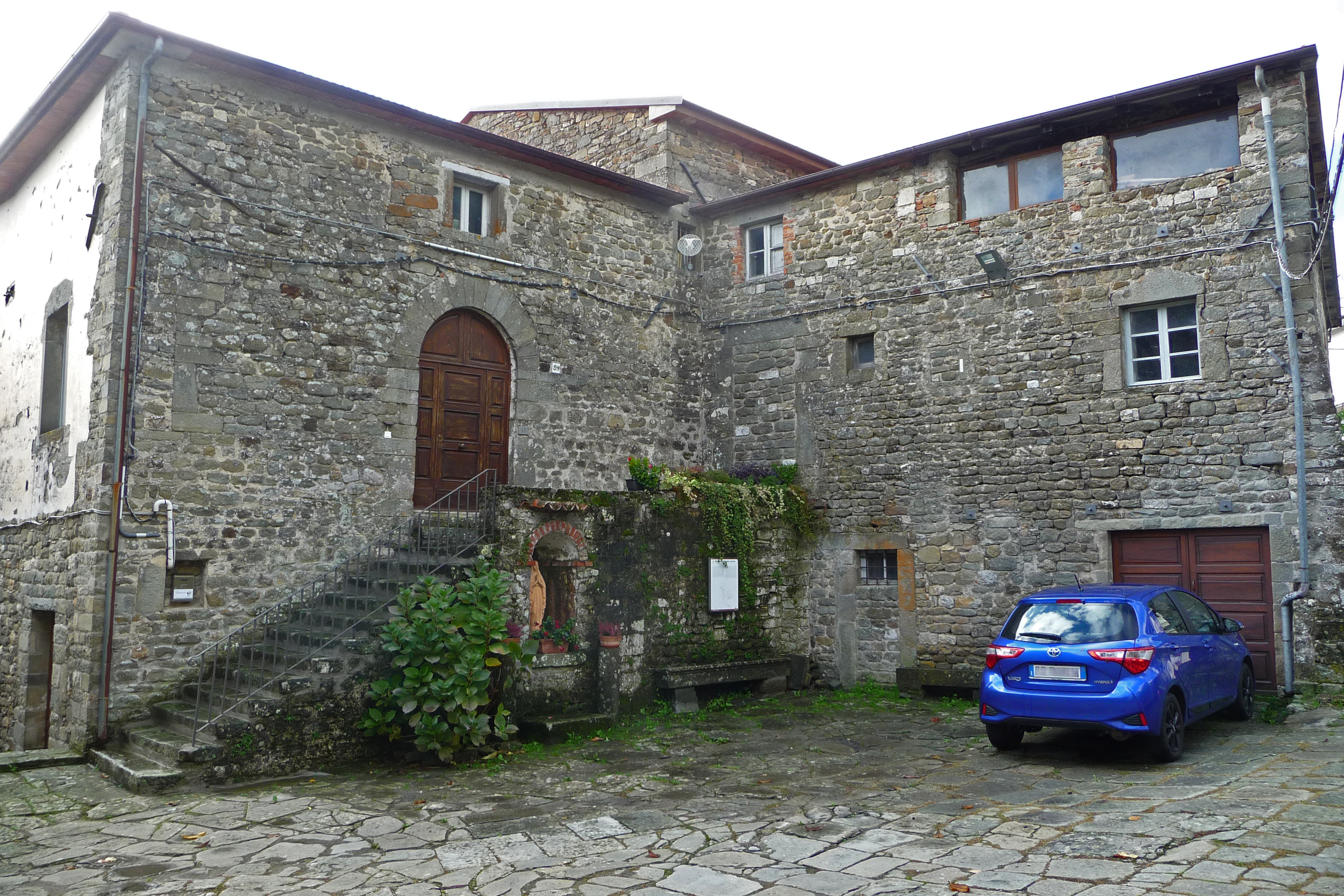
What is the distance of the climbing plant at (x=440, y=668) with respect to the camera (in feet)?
26.4

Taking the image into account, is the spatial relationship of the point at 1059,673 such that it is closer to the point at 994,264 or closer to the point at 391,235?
the point at 994,264

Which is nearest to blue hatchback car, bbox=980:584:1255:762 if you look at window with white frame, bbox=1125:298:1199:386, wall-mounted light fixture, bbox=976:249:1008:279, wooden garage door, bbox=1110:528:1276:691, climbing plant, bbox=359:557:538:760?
wooden garage door, bbox=1110:528:1276:691

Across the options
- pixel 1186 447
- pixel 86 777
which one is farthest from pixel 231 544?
pixel 1186 447

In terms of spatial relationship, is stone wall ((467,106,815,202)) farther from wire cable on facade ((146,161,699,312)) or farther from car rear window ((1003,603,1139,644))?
car rear window ((1003,603,1139,644))

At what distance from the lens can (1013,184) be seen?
11.4 meters

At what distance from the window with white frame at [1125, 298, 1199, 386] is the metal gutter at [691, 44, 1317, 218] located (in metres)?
2.22

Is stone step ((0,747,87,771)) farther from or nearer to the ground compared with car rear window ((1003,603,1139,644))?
nearer to the ground

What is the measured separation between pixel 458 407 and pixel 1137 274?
7.78m

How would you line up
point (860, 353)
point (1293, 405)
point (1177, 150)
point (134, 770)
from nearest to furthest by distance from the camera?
1. point (134, 770)
2. point (1293, 405)
3. point (1177, 150)
4. point (860, 353)

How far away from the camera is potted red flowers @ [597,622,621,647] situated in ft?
31.6

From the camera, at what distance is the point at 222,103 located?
9.69 meters

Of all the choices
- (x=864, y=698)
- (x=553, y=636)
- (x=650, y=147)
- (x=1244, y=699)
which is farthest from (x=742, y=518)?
(x=650, y=147)

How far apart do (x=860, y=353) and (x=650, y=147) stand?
4.73m

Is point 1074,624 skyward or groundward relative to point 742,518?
groundward
